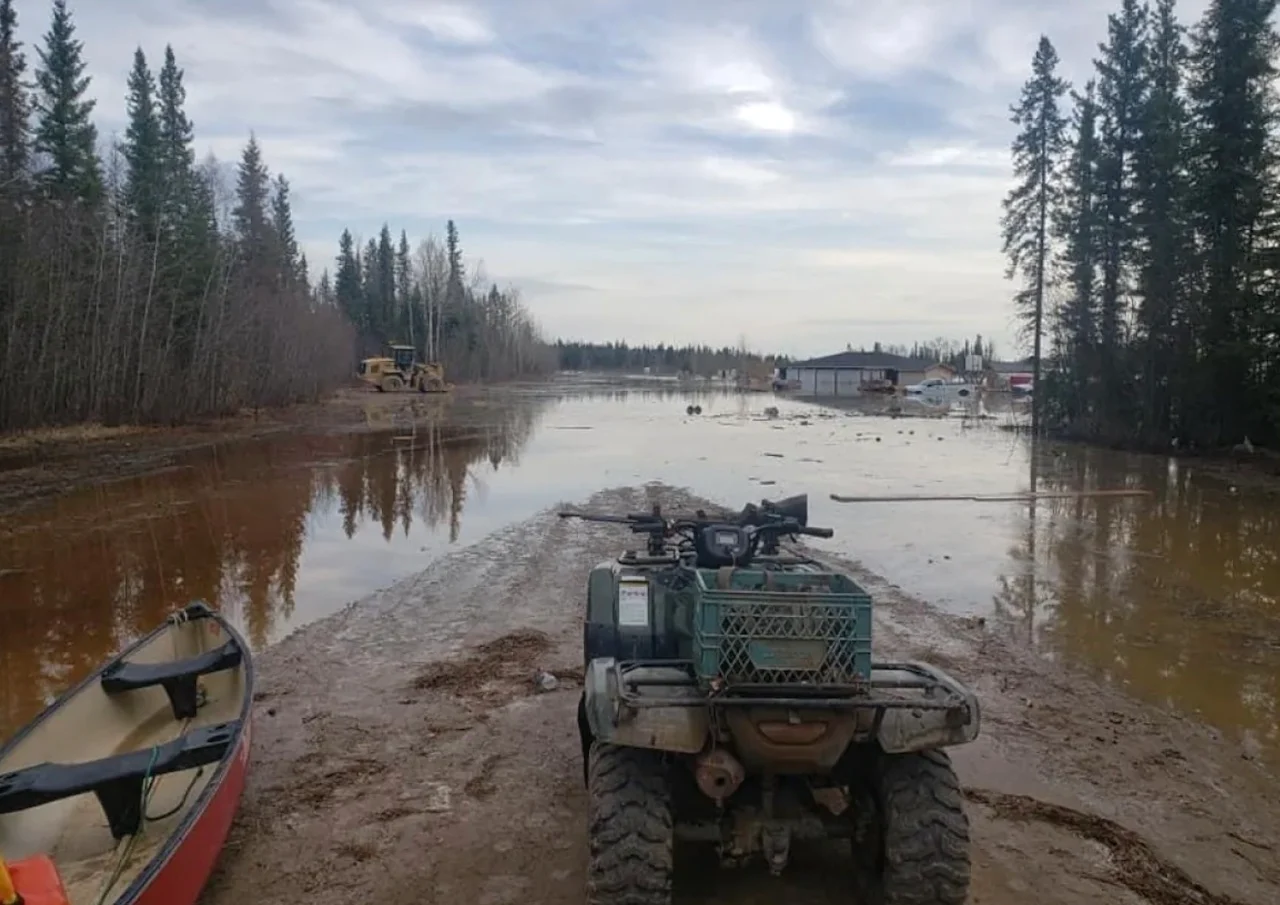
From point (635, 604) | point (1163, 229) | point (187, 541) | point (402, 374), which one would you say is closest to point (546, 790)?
point (635, 604)

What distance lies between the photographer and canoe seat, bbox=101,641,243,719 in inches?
232

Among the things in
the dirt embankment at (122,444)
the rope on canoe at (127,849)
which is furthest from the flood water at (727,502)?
the rope on canoe at (127,849)

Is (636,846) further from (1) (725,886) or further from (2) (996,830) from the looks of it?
(2) (996,830)

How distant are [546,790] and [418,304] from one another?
80.7 meters

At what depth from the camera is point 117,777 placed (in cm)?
423

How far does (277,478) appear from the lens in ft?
66.2

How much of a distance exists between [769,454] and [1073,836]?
21.7 m

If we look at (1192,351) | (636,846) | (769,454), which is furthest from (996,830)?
(1192,351)

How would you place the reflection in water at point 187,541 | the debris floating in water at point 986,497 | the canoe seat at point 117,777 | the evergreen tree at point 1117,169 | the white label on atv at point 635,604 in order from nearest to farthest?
the canoe seat at point 117,777
the white label on atv at point 635,604
the reflection in water at point 187,541
the debris floating in water at point 986,497
the evergreen tree at point 1117,169

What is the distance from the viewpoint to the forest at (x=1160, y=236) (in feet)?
81.3

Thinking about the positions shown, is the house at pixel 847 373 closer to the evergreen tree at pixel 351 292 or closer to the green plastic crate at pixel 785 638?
the evergreen tree at pixel 351 292

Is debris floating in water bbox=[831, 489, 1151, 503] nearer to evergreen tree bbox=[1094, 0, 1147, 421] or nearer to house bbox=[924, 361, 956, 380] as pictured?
evergreen tree bbox=[1094, 0, 1147, 421]

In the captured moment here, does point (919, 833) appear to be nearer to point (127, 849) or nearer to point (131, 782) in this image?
point (131, 782)

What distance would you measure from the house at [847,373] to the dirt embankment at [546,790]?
77298 mm
